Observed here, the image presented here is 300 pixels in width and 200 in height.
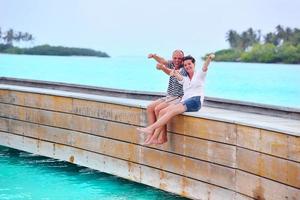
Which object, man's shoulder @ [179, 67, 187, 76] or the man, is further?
the man

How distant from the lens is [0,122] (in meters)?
13.4

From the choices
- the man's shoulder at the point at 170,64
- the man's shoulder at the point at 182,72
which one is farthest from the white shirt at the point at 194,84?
the man's shoulder at the point at 170,64

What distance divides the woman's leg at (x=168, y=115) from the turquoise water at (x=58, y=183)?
1184 millimetres

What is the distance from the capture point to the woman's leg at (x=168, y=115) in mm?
9516

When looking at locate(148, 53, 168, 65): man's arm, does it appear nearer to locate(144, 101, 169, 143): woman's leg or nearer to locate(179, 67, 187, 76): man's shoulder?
locate(179, 67, 187, 76): man's shoulder

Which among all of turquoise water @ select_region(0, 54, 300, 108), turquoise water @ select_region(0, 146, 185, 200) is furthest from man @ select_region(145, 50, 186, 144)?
turquoise water @ select_region(0, 54, 300, 108)

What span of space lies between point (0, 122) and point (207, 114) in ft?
17.0

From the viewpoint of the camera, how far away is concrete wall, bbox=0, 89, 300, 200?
8.38 meters

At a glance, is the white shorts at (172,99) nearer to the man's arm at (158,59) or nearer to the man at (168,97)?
the man at (168,97)

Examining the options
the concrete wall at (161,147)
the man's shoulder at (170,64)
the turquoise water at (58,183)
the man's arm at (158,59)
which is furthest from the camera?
the turquoise water at (58,183)

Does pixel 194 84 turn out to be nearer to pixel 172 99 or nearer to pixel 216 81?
pixel 172 99

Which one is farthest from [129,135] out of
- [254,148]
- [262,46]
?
[262,46]

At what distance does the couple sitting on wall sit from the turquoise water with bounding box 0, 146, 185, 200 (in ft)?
3.57

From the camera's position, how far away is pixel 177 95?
10008mm
